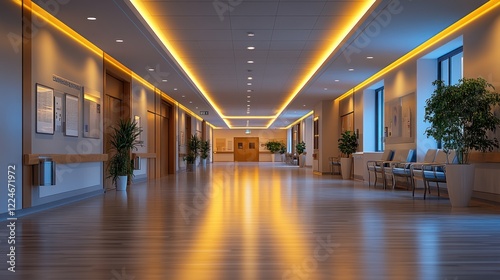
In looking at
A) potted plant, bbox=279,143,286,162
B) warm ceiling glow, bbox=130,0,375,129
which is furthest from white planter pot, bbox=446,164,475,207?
potted plant, bbox=279,143,286,162

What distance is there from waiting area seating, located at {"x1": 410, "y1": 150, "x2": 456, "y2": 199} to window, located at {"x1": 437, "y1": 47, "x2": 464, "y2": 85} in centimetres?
171

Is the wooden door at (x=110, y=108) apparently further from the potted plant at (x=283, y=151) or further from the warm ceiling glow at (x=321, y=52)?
the potted plant at (x=283, y=151)

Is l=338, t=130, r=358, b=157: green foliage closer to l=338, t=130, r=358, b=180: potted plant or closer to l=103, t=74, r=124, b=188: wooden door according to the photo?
l=338, t=130, r=358, b=180: potted plant

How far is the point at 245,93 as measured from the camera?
61.3 ft

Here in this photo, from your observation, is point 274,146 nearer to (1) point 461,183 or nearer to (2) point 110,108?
(2) point 110,108

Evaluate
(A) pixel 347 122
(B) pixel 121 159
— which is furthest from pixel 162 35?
(A) pixel 347 122

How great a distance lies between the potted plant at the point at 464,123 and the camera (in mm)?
7352

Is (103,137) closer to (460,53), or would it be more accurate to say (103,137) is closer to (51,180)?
(51,180)

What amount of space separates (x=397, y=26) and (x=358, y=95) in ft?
26.2

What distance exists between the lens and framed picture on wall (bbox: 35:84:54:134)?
737 cm

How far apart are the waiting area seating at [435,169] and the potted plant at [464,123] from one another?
441 mm

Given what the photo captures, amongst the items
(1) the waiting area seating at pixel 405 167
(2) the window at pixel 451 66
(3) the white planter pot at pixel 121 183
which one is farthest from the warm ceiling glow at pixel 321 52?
(3) the white planter pot at pixel 121 183

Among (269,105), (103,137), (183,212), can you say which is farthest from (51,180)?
(269,105)

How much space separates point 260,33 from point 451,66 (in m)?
4.16
